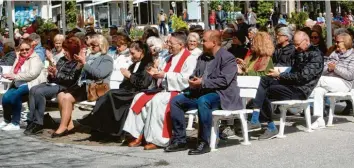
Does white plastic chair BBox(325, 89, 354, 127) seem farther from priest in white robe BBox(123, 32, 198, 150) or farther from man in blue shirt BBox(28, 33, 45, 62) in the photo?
man in blue shirt BBox(28, 33, 45, 62)

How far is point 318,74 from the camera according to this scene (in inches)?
418

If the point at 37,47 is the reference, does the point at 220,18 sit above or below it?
above

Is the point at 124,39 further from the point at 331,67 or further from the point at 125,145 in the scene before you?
the point at 331,67

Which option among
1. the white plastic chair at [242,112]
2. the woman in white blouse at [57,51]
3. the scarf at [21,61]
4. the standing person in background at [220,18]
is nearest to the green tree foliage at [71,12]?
the standing person in background at [220,18]

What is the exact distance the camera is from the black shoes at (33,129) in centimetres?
1230

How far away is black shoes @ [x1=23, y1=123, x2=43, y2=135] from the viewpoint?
40.4ft

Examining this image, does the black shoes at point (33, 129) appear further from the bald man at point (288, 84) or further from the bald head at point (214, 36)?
the bald head at point (214, 36)

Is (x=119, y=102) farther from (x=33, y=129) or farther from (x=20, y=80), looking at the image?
(x=20, y=80)

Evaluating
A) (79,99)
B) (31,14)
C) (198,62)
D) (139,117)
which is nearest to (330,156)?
(198,62)

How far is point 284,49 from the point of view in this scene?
1202cm

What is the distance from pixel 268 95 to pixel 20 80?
431 centimetres

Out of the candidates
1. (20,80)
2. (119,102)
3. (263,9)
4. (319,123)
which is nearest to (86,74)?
(119,102)

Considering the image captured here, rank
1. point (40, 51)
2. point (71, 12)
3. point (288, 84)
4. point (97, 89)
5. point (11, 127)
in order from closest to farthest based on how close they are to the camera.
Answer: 1. point (288, 84)
2. point (97, 89)
3. point (11, 127)
4. point (40, 51)
5. point (71, 12)

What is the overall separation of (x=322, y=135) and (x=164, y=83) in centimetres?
229
